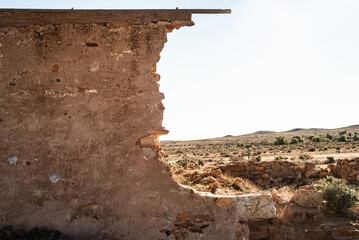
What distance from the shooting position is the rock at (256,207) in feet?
13.0

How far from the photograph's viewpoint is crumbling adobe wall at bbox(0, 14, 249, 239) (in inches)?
152

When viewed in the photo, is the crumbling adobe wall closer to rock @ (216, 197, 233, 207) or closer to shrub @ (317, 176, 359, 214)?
rock @ (216, 197, 233, 207)

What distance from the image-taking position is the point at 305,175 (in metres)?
10.6

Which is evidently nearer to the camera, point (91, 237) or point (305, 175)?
point (91, 237)

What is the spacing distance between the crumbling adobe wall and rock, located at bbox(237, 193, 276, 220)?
11 cm

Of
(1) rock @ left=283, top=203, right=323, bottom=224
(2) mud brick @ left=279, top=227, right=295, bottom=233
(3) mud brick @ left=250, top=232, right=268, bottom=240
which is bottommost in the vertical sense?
(3) mud brick @ left=250, top=232, right=268, bottom=240

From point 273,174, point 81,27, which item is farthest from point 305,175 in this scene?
point 81,27

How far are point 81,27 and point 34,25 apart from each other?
637 mm

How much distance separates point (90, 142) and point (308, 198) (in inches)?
136

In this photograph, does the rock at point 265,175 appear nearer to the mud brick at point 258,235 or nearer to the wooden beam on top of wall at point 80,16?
the mud brick at point 258,235

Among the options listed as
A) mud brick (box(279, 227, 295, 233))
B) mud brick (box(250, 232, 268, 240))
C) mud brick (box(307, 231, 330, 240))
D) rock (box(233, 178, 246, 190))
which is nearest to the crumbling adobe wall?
mud brick (box(250, 232, 268, 240))

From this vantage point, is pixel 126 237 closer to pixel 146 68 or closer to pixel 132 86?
pixel 132 86

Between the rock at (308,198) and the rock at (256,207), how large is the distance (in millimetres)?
859

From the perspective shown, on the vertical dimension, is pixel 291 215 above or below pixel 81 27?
below
